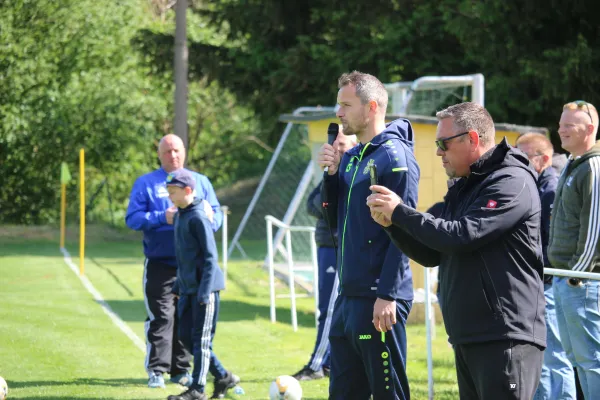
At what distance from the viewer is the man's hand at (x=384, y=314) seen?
448 centimetres

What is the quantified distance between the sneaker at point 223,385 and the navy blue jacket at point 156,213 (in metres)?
1.18

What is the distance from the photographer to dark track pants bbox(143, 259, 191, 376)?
309 inches

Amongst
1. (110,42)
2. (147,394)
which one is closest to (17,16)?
(110,42)

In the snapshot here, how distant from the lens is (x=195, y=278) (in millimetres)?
7043

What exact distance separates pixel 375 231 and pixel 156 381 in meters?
3.80

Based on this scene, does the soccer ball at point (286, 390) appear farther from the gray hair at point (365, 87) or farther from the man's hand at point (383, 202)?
the man's hand at point (383, 202)

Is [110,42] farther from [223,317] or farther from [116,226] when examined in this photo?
[223,317]

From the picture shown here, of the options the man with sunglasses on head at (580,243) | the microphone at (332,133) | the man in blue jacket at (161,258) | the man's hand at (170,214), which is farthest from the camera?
the man in blue jacket at (161,258)

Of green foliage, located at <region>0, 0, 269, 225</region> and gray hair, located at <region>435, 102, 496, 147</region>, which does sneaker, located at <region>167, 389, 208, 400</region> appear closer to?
gray hair, located at <region>435, 102, 496, 147</region>

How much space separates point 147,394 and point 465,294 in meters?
4.32

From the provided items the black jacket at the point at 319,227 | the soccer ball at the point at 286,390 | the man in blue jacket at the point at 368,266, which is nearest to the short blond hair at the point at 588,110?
the man in blue jacket at the point at 368,266

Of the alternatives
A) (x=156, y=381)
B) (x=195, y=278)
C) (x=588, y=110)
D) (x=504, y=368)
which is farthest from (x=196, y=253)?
(x=504, y=368)

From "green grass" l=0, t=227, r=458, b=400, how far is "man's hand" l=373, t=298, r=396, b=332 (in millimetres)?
2960

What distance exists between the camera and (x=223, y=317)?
1188 cm
